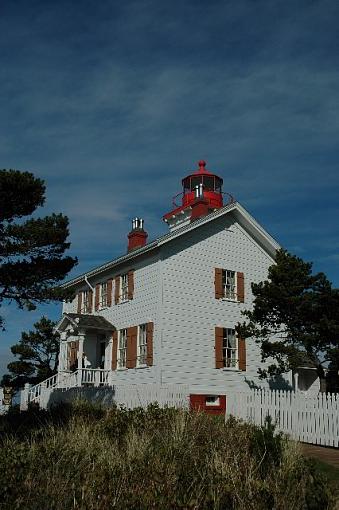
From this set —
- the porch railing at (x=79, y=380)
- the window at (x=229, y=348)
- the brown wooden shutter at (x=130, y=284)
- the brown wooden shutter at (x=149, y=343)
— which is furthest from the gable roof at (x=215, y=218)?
the window at (x=229, y=348)

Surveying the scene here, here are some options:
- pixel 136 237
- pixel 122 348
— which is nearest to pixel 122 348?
pixel 122 348

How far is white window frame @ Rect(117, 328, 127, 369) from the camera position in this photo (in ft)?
75.9

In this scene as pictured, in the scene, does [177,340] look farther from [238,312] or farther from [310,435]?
[310,435]

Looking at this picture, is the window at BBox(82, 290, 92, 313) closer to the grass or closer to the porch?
the porch

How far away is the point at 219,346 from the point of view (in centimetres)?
2195

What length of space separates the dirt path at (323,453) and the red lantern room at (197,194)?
15.7 metres

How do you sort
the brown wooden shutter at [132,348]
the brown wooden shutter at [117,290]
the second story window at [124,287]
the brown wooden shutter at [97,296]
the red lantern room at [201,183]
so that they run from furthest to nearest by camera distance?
the red lantern room at [201,183], the brown wooden shutter at [97,296], the brown wooden shutter at [117,290], the second story window at [124,287], the brown wooden shutter at [132,348]

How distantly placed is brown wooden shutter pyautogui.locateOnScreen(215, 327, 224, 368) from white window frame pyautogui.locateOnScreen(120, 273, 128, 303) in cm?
422

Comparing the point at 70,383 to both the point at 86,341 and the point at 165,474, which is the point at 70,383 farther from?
the point at 165,474

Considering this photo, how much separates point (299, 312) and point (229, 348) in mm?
4829

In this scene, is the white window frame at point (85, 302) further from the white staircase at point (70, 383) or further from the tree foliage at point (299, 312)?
the tree foliage at point (299, 312)

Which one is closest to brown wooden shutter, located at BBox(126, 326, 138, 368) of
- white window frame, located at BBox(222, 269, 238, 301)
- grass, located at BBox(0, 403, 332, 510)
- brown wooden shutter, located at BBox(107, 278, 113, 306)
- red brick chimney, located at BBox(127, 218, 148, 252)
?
brown wooden shutter, located at BBox(107, 278, 113, 306)

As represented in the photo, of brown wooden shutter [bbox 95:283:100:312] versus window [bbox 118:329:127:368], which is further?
brown wooden shutter [bbox 95:283:100:312]

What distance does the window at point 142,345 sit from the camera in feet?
71.3
